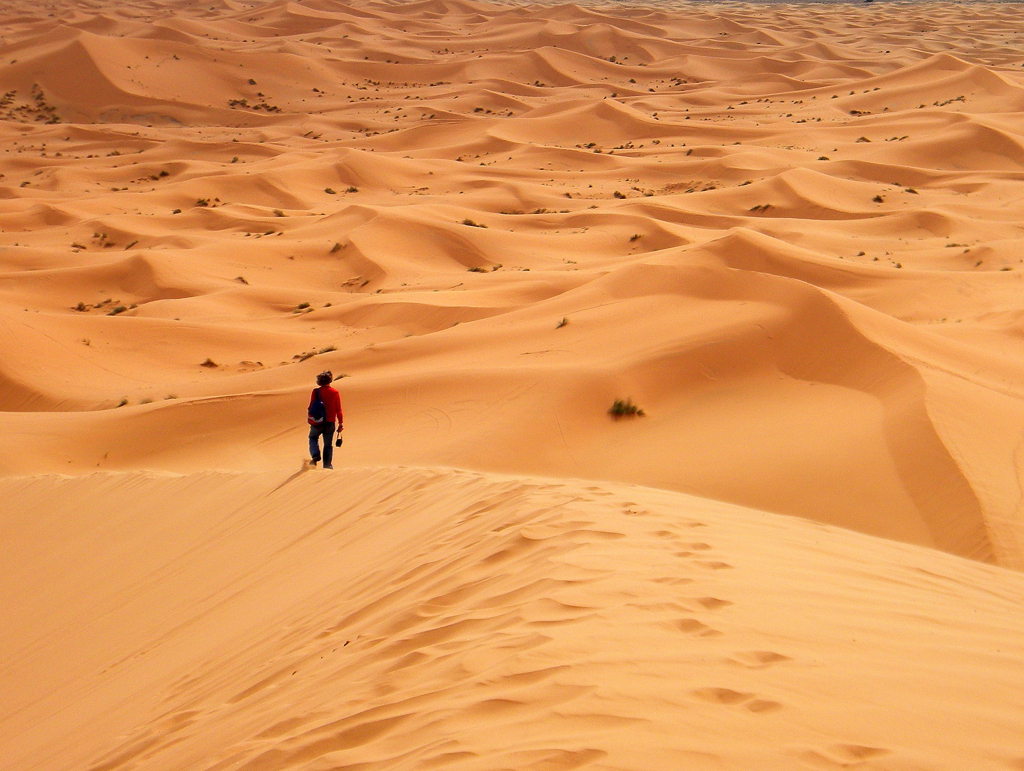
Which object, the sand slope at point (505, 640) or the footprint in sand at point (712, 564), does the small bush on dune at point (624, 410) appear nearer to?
the sand slope at point (505, 640)

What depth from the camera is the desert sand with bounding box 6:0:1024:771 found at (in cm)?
303

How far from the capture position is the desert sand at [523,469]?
3033mm

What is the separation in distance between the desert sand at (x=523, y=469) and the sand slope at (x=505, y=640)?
20 mm

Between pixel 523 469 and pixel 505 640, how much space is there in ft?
14.6

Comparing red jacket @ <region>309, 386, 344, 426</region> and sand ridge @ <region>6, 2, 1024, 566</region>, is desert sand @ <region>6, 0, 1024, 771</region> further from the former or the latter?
red jacket @ <region>309, 386, 344, 426</region>

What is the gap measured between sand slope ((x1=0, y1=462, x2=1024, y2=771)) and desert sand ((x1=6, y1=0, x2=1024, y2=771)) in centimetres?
2

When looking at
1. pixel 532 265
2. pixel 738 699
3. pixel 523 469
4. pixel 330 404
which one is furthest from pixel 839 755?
pixel 532 265

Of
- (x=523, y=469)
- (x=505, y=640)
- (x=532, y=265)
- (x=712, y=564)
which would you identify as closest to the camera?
(x=505, y=640)

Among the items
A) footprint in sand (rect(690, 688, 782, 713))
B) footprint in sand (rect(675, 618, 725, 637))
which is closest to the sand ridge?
footprint in sand (rect(675, 618, 725, 637))

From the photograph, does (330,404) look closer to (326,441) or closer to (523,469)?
(326,441)

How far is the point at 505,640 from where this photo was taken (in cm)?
331

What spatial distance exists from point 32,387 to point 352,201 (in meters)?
13.3

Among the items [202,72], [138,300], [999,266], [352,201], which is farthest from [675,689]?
[202,72]

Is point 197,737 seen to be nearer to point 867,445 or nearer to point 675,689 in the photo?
point 675,689
